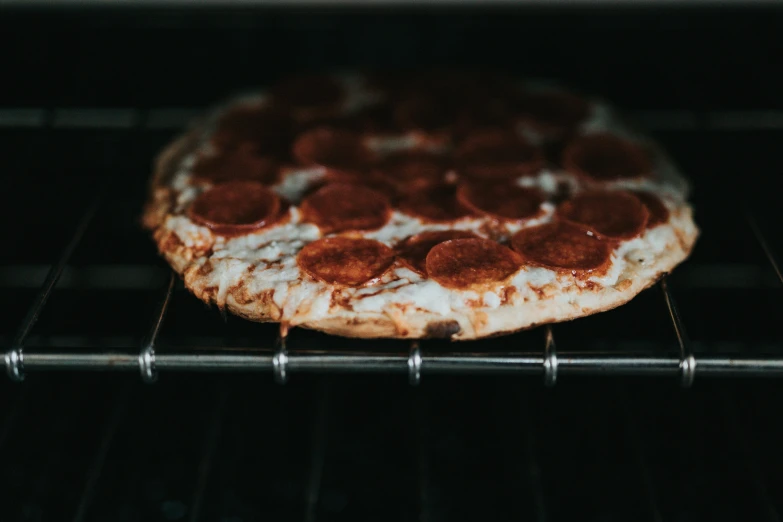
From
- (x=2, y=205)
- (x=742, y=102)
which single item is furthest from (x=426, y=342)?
(x=2, y=205)

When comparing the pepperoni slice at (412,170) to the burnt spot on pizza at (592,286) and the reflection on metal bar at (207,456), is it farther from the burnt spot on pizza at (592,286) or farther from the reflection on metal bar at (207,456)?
the reflection on metal bar at (207,456)

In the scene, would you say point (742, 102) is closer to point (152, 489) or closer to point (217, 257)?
point (217, 257)

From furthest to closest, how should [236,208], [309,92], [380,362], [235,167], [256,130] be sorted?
[309,92], [256,130], [235,167], [236,208], [380,362]

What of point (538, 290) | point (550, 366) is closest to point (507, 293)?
point (538, 290)

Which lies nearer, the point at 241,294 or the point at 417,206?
the point at 241,294

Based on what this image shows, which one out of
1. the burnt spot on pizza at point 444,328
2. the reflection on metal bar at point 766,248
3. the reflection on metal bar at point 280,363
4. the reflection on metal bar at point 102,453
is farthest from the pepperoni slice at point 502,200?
the reflection on metal bar at point 102,453

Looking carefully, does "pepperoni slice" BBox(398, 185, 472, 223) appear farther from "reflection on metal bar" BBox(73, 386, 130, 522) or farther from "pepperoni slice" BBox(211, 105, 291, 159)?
"reflection on metal bar" BBox(73, 386, 130, 522)

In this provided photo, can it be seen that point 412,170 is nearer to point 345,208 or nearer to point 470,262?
point 345,208
